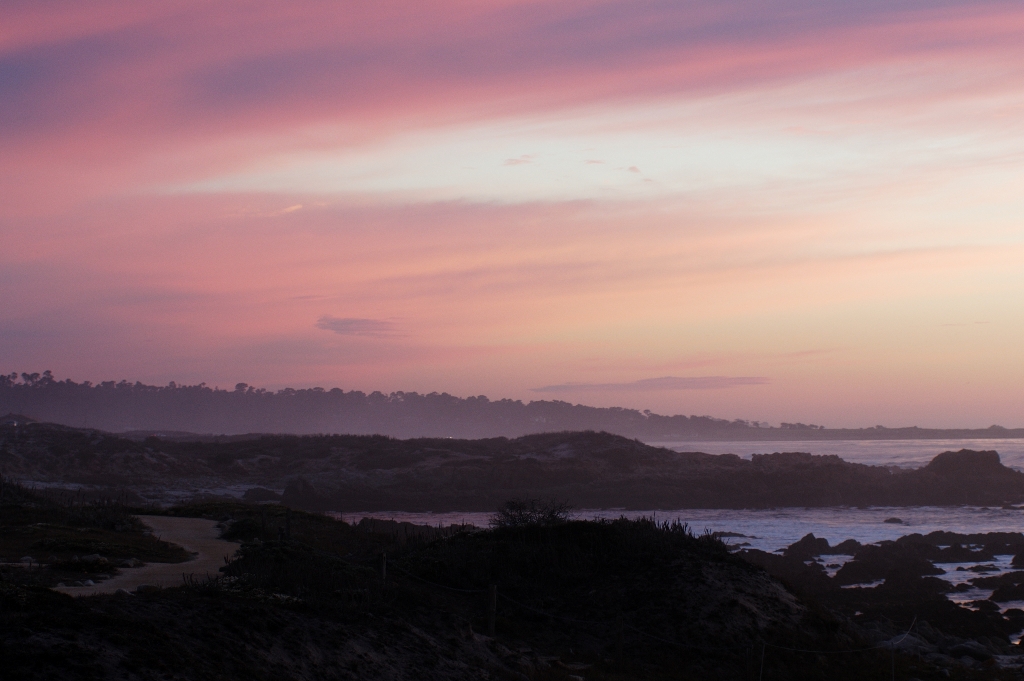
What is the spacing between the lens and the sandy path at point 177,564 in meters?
15.2

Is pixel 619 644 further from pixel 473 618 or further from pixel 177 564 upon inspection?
pixel 177 564

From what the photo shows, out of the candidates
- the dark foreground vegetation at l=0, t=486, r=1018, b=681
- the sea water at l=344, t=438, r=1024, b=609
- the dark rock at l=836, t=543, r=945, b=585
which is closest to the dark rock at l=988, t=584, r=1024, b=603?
the dark rock at l=836, t=543, r=945, b=585

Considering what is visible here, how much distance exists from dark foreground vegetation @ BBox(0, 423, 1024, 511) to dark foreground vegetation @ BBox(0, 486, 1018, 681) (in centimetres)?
3780

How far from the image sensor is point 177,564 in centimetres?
1880

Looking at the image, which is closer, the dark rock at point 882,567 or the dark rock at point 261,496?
the dark rock at point 882,567

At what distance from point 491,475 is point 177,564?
1980 inches

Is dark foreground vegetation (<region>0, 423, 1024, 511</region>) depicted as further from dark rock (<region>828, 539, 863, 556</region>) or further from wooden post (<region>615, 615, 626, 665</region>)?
wooden post (<region>615, 615, 626, 665</region>)

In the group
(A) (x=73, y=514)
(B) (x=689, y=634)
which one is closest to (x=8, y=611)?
(B) (x=689, y=634)

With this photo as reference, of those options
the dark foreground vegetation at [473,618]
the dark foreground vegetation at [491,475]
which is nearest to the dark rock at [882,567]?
the dark foreground vegetation at [473,618]

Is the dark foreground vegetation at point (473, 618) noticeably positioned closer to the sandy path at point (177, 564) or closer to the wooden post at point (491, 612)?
the wooden post at point (491, 612)

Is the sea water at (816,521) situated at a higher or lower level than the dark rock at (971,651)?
lower

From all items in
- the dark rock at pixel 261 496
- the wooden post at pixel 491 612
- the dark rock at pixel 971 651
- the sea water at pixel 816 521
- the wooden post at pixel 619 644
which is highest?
the wooden post at pixel 491 612

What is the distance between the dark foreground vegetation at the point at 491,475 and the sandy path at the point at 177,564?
1094 inches

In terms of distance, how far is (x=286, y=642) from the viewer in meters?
12.7
